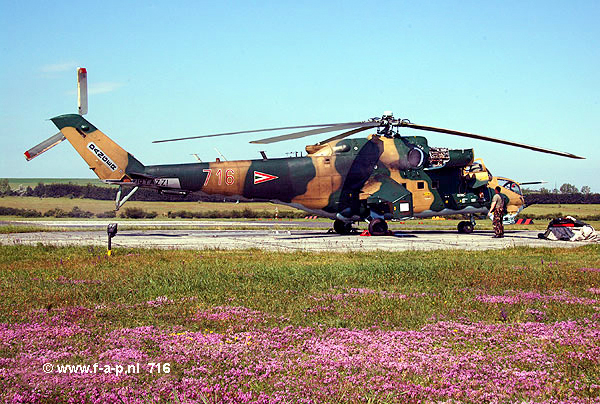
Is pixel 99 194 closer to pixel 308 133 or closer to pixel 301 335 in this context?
pixel 308 133

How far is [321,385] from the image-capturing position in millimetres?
5465

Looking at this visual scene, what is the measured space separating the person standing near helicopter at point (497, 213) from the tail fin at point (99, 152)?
17275 millimetres

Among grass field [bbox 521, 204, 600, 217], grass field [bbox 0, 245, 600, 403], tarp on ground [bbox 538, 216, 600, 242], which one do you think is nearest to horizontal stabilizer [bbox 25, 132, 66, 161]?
grass field [bbox 0, 245, 600, 403]

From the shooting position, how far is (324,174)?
2691 centimetres

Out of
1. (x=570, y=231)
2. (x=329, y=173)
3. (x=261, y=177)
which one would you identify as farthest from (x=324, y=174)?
(x=570, y=231)

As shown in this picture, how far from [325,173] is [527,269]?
46.6 ft

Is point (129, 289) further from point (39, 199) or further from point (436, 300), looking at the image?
point (39, 199)

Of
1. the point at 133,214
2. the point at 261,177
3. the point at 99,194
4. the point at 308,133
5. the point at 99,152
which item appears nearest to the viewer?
the point at 308,133

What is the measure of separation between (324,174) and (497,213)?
896cm

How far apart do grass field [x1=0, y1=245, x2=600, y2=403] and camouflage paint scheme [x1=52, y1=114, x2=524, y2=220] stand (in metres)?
13.1

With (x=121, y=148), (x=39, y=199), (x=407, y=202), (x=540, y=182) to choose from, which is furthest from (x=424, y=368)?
(x=39, y=199)

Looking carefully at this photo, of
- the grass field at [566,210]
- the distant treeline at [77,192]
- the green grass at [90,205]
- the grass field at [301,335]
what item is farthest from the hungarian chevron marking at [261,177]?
the distant treeline at [77,192]

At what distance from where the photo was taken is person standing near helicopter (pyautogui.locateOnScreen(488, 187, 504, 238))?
27.1 m

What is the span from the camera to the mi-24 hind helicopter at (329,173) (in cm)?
2620
